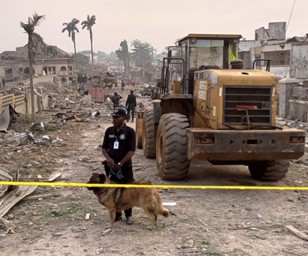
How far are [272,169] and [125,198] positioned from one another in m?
3.72

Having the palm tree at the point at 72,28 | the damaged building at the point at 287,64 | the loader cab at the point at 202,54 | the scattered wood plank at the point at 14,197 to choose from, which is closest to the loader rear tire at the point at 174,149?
the loader cab at the point at 202,54

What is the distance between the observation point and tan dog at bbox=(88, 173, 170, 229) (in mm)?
5266

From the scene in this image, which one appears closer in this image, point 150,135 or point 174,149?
point 174,149

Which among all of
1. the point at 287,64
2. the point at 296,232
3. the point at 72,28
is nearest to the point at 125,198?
the point at 296,232

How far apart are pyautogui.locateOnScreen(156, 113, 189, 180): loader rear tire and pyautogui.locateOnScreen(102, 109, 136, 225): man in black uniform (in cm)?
196

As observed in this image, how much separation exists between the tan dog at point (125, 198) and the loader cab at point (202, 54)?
12.6 feet

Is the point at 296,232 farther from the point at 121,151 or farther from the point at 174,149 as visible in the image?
the point at 174,149

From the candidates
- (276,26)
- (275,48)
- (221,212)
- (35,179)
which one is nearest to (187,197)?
(221,212)

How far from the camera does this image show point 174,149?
7516mm

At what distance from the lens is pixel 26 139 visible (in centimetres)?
1253

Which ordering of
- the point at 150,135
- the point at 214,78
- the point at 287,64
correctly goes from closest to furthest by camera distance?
the point at 214,78
the point at 150,135
the point at 287,64

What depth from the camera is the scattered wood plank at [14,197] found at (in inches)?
241

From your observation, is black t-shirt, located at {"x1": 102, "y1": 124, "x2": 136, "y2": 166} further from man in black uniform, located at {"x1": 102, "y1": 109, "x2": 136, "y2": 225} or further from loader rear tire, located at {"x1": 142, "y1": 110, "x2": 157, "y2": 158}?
loader rear tire, located at {"x1": 142, "y1": 110, "x2": 157, "y2": 158}

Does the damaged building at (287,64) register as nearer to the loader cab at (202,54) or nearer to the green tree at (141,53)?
the loader cab at (202,54)
